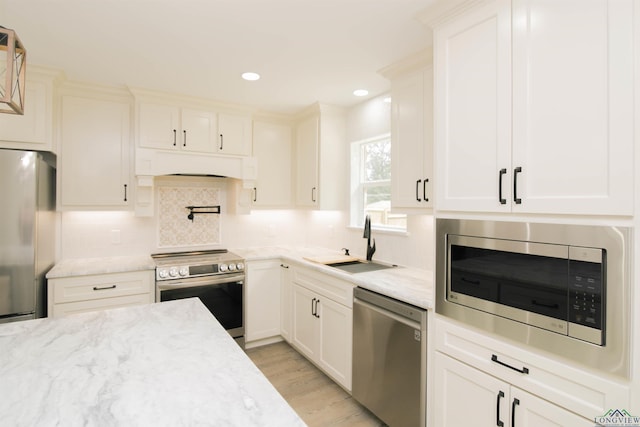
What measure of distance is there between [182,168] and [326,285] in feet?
5.75

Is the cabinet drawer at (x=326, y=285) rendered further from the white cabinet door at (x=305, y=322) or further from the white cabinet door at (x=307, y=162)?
the white cabinet door at (x=307, y=162)

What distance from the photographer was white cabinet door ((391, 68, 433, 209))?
7.17 ft

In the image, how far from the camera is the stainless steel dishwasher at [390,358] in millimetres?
1840

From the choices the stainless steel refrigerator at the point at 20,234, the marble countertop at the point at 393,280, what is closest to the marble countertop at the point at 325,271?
the marble countertop at the point at 393,280

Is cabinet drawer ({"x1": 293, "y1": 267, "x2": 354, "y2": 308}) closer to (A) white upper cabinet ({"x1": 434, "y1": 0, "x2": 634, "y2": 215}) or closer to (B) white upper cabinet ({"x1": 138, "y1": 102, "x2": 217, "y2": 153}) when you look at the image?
(A) white upper cabinet ({"x1": 434, "y1": 0, "x2": 634, "y2": 215})

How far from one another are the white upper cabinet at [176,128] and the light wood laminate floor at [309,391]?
2.13 metres

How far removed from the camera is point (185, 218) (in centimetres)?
356

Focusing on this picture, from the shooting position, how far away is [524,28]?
135 cm

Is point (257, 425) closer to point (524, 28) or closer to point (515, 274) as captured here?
point (515, 274)

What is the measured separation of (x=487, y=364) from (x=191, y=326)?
133cm

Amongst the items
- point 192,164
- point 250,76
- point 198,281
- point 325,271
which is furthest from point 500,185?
point 192,164

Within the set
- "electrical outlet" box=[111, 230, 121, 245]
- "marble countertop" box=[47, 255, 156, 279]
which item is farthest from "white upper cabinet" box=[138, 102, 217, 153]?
"marble countertop" box=[47, 255, 156, 279]

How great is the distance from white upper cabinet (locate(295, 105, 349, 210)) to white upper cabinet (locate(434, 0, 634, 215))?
1.80m

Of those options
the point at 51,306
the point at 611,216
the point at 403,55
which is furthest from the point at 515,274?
the point at 51,306
